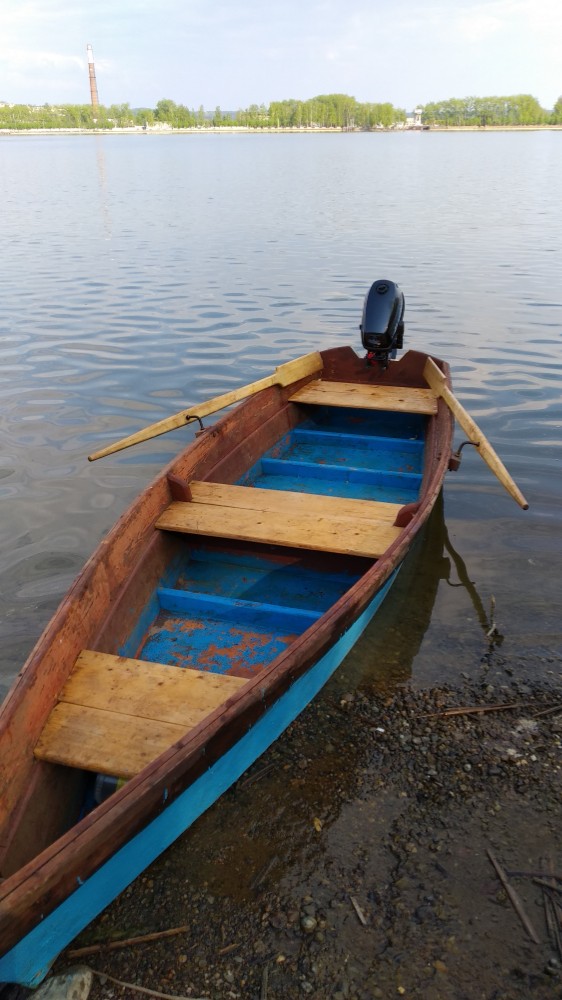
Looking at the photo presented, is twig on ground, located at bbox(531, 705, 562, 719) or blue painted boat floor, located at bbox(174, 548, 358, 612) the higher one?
blue painted boat floor, located at bbox(174, 548, 358, 612)

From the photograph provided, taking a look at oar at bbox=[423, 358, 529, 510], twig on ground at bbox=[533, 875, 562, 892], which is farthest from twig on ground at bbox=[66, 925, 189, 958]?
oar at bbox=[423, 358, 529, 510]

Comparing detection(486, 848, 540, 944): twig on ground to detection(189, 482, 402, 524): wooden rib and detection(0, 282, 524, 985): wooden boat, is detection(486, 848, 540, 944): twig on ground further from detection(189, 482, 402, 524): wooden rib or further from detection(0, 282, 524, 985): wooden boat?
detection(189, 482, 402, 524): wooden rib

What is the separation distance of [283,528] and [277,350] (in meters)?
8.13

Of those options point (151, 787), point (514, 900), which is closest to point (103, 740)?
point (151, 787)

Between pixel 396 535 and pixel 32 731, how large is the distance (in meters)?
2.91

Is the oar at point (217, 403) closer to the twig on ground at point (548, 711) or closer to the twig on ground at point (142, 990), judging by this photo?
the twig on ground at point (142, 990)

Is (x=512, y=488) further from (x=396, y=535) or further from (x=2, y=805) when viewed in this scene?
(x=2, y=805)

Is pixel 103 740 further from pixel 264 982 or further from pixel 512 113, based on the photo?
pixel 512 113

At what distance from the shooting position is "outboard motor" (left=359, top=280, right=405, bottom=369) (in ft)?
26.0

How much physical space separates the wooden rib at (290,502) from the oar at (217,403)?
76 centimetres

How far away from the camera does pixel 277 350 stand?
12.9 metres

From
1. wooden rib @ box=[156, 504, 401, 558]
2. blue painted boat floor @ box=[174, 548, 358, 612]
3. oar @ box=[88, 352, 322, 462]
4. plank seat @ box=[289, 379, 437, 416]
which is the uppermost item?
oar @ box=[88, 352, 322, 462]

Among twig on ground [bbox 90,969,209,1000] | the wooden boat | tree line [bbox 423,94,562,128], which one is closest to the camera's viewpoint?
the wooden boat

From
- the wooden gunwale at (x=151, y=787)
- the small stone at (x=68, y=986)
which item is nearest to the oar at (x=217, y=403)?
the wooden gunwale at (x=151, y=787)
